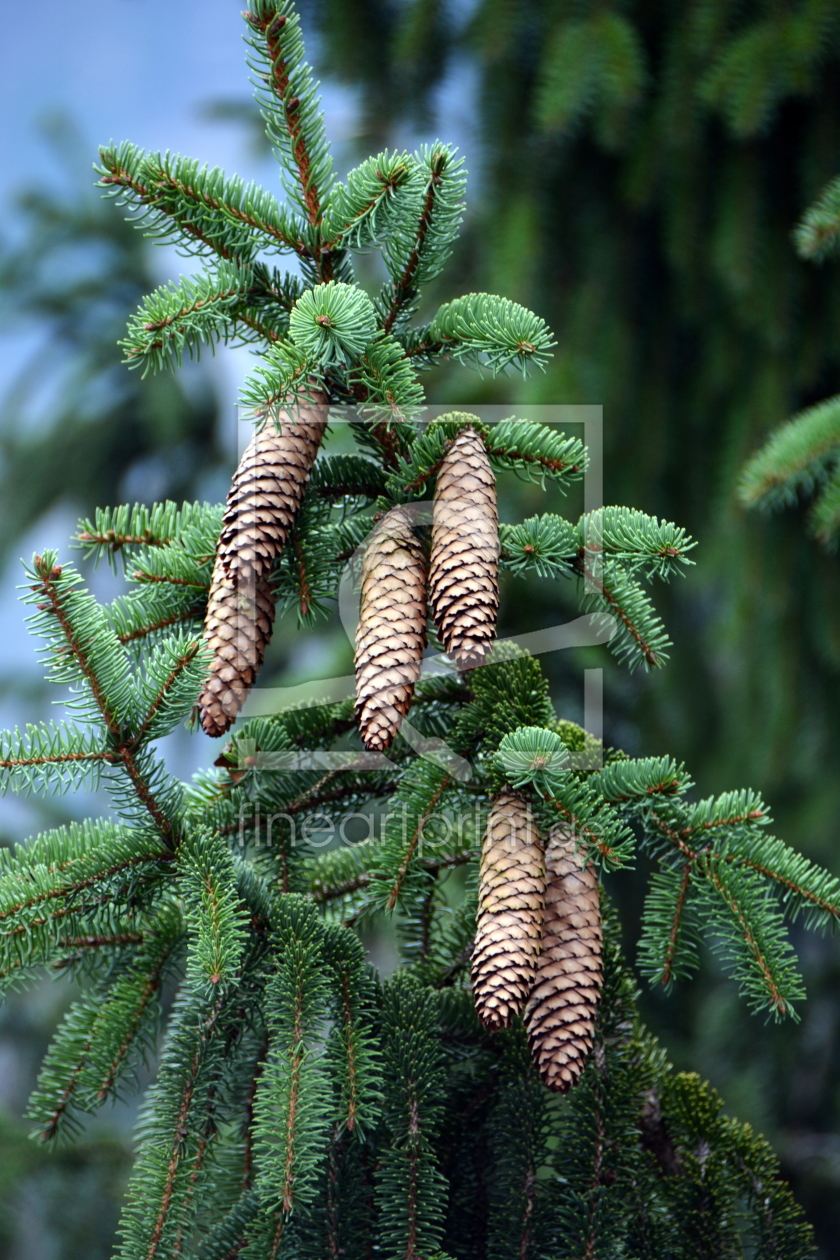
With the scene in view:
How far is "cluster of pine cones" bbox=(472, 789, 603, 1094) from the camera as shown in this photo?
1.79 feet

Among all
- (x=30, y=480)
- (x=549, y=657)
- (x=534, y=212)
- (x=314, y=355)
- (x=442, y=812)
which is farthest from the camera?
(x=30, y=480)

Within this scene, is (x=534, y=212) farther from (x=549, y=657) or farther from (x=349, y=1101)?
(x=349, y=1101)

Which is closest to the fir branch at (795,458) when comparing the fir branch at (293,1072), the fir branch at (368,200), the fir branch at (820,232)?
the fir branch at (820,232)

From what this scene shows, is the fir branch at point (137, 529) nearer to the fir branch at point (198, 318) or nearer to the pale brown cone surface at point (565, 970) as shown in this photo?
the fir branch at point (198, 318)

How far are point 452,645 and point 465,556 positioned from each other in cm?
5

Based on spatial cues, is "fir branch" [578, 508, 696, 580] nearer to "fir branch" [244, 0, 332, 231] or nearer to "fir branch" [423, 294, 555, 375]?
"fir branch" [423, 294, 555, 375]

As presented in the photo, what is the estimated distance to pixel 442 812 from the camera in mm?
673

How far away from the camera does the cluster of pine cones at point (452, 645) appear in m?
0.57

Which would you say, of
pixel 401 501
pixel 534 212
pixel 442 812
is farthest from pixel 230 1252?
pixel 534 212

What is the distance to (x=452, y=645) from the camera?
0.58 meters

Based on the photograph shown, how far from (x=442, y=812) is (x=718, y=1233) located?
1.02 ft

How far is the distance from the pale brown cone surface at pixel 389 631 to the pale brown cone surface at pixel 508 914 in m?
0.09

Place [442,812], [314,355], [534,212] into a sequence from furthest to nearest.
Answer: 1. [534,212]
2. [442,812]
3. [314,355]

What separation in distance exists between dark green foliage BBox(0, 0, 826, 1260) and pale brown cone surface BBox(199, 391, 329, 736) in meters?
0.03
